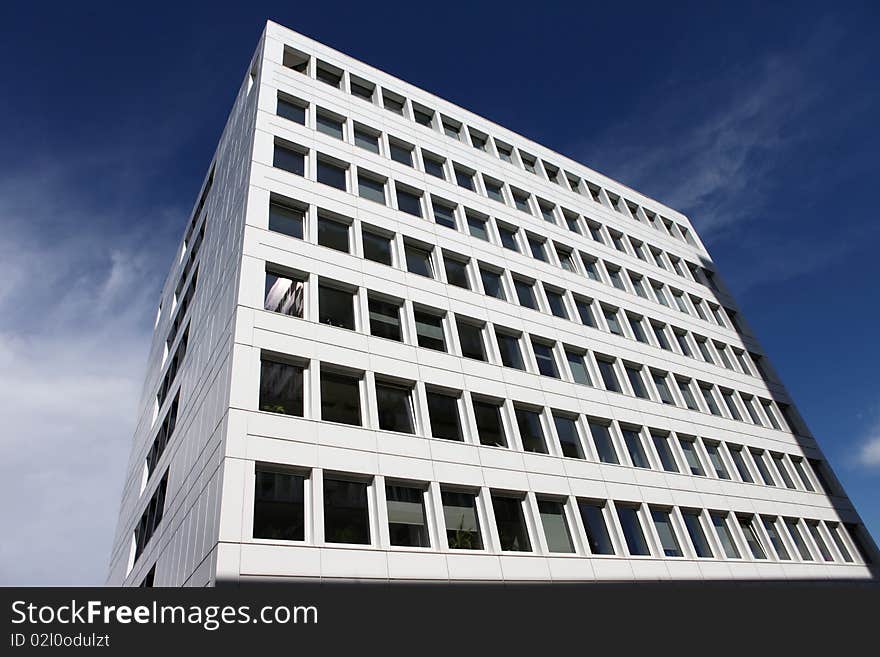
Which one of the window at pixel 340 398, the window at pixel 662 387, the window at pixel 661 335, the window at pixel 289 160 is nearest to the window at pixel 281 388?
the window at pixel 340 398

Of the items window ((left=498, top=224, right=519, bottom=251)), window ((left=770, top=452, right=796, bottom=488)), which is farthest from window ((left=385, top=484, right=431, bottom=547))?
window ((left=770, top=452, right=796, bottom=488))

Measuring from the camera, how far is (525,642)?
40.5 feet

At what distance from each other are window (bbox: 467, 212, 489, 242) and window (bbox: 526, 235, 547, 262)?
120 inches

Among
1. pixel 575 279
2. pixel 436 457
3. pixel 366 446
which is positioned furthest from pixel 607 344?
pixel 366 446

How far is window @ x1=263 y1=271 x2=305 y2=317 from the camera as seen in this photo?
21.1m

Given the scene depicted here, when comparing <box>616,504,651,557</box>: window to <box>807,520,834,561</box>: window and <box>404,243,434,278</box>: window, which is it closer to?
<box>404,243,434,278</box>: window

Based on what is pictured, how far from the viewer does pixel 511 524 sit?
2042 centimetres

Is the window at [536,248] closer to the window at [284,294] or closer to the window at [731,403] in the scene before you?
the window at [731,403]

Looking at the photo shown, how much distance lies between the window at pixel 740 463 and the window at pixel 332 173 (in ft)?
81.8

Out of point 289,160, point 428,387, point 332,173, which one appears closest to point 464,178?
point 332,173

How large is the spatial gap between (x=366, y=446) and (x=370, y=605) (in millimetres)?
7935

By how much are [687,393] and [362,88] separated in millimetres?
25789

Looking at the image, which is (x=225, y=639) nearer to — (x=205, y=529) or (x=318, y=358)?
(x=205, y=529)

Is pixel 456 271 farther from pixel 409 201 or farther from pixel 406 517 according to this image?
pixel 406 517
